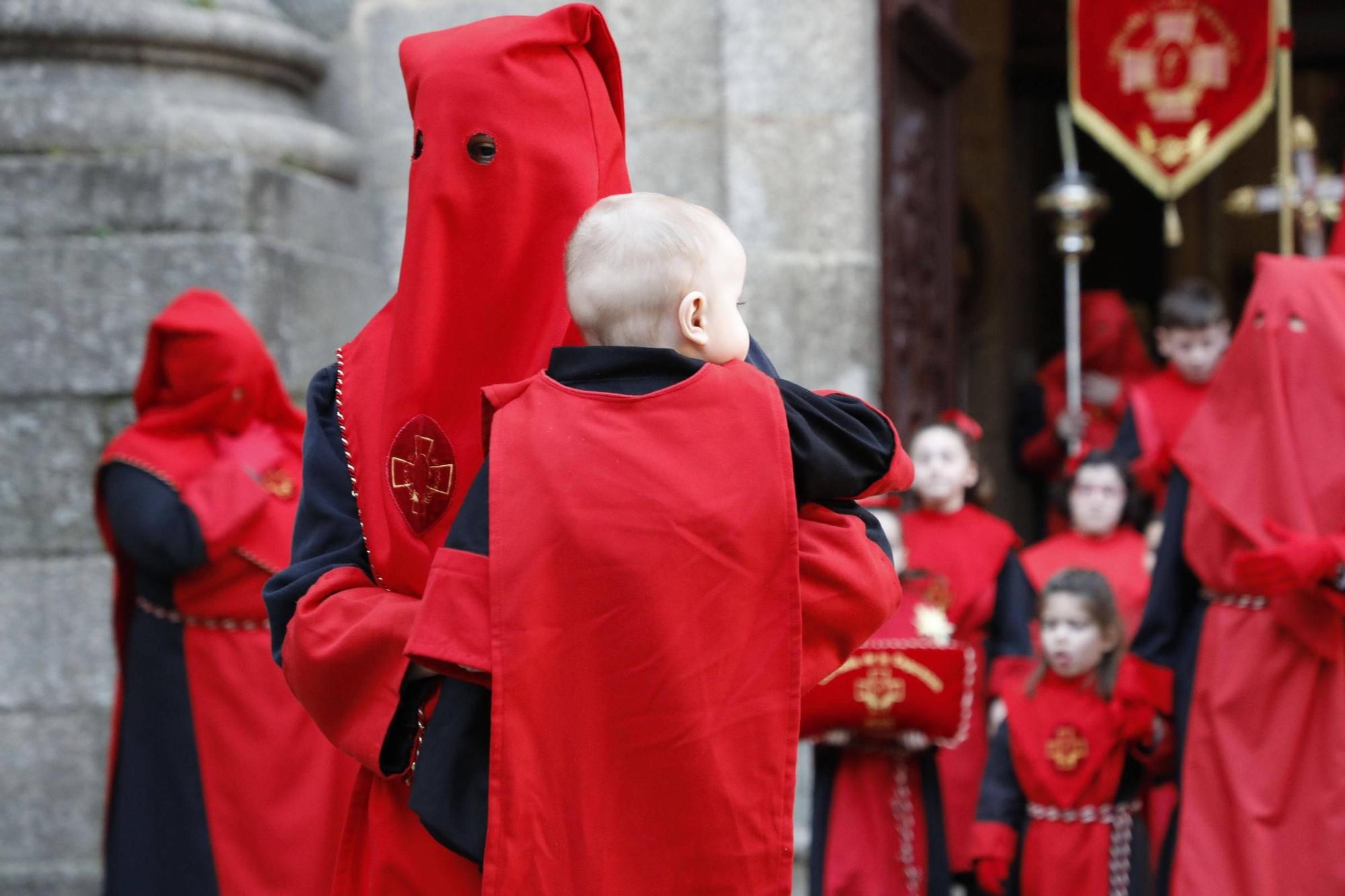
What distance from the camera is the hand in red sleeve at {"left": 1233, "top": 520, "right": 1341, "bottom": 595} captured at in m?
3.72

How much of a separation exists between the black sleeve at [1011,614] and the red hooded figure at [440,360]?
311 cm

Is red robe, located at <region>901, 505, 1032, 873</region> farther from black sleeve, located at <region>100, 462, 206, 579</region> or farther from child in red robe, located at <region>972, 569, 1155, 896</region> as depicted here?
black sleeve, located at <region>100, 462, 206, 579</region>

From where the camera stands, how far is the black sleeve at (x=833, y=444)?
Answer: 1922 millimetres

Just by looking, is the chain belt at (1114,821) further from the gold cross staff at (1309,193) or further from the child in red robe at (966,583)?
the gold cross staff at (1309,193)

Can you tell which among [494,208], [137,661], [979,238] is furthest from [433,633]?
[979,238]

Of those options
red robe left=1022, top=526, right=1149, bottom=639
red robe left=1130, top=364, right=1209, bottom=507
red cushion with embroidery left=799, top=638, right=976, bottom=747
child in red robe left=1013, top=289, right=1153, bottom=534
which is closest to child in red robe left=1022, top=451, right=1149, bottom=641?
red robe left=1022, top=526, right=1149, bottom=639

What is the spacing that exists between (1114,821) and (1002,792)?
27 cm

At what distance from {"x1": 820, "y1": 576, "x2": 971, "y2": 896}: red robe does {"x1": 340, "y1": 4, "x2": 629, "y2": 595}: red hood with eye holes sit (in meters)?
2.55

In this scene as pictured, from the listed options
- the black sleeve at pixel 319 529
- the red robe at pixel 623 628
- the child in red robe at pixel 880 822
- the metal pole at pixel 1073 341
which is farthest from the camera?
the metal pole at pixel 1073 341

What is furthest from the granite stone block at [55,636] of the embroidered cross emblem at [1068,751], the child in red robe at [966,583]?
the embroidered cross emblem at [1068,751]

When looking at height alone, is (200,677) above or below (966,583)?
below

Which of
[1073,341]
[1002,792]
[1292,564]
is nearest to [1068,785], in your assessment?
[1002,792]

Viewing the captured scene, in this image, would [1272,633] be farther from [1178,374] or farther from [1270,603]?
[1178,374]

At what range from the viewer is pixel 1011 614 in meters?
5.10
